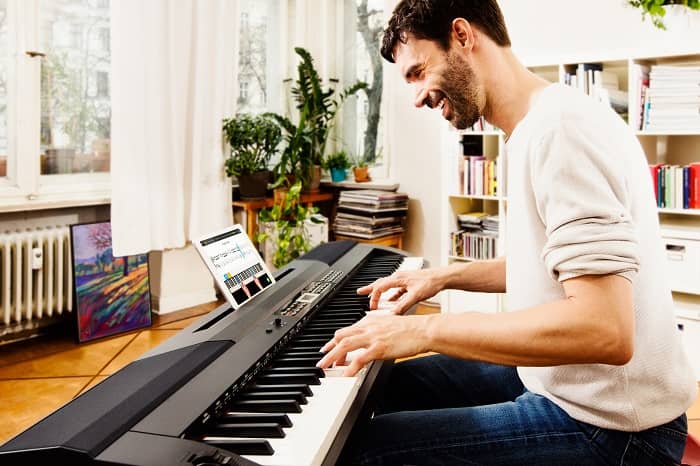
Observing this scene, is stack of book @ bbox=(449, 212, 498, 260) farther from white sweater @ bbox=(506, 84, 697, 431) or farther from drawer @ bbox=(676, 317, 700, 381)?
white sweater @ bbox=(506, 84, 697, 431)

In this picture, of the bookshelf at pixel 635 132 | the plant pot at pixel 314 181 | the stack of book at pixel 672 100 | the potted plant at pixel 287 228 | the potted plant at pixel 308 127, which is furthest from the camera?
the plant pot at pixel 314 181

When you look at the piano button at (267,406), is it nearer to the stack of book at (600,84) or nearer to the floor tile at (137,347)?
the floor tile at (137,347)

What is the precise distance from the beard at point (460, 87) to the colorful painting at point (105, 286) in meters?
2.88

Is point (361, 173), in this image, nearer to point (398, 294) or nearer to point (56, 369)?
point (56, 369)

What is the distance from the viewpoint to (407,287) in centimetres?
158

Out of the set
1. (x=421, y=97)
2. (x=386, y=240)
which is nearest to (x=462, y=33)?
(x=421, y=97)

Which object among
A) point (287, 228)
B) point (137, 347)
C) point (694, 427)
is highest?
point (287, 228)

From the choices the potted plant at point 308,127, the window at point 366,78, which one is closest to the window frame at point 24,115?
the potted plant at point 308,127

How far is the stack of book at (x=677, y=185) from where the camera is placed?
9.68 feet

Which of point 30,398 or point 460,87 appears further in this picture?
point 30,398

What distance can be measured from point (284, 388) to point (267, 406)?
77mm

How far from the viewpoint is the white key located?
33.4 inches

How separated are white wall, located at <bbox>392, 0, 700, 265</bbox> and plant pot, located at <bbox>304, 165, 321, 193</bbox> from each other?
1.79 feet

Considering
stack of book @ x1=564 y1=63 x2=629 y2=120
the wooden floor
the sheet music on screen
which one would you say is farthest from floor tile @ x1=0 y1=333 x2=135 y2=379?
stack of book @ x1=564 y1=63 x2=629 y2=120
